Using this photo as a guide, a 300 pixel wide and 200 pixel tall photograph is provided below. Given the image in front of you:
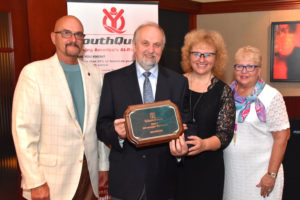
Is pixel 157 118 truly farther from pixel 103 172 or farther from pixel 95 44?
pixel 95 44

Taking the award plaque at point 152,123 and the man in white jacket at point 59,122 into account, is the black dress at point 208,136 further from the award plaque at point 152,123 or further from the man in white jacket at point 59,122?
the man in white jacket at point 59,122

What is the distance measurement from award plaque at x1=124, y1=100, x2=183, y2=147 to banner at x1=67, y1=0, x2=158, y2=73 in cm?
177

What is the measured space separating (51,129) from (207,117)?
1.13 metres

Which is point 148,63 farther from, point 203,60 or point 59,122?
point 59,122

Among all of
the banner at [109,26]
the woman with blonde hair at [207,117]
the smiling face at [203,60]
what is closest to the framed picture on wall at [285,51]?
the banner at [109,26]

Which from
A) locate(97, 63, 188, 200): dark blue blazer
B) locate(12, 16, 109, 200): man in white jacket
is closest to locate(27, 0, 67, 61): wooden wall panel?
locate(12, 16, 109, 200): man in white jacket

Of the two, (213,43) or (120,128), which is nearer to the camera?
(120,128)

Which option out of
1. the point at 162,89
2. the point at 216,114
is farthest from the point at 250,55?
the point at 162,89

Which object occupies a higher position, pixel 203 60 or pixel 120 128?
pixel 203 60

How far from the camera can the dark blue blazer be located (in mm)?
1849

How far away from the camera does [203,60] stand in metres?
2.32

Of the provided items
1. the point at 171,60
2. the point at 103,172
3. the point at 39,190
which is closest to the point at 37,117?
the point at 39,190

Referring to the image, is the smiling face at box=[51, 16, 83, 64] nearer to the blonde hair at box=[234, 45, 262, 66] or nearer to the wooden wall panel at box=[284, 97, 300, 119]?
the blonde hair at box=[234, 45, 262, 66]

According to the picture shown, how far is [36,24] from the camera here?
2.96 metres
